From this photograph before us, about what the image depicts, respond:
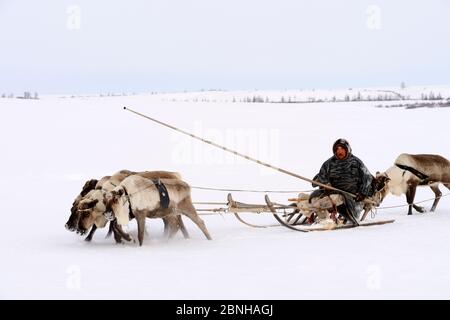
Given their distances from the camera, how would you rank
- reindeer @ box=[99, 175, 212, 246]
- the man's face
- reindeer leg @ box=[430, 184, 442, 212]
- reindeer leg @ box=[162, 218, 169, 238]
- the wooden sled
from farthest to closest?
reindeer leg @ box=[430, 184, 442, 212] < the man's face < the wooden sled < reindeer leg @ box=[162, 218, 169, 238] < reindeer @ box=[99, 175, 212, 246]

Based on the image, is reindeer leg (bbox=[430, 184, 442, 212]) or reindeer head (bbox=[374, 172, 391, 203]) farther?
reindeer leg (bbox=[430, 184, 442, 212])

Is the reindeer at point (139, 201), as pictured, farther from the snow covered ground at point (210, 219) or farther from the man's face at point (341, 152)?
the man's face at point (341, 152)

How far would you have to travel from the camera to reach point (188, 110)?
26.8 meters

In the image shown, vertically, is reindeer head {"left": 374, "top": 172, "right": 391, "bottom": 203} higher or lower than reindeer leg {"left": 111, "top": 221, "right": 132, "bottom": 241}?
higher

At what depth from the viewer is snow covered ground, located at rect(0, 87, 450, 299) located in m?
5.88

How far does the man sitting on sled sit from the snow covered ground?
0.39 metres

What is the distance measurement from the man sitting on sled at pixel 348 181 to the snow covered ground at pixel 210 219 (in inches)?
15.2

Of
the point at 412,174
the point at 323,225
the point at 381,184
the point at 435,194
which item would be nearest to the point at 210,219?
the point at 323,225

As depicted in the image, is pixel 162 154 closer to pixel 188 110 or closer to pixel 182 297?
pixel 188 110

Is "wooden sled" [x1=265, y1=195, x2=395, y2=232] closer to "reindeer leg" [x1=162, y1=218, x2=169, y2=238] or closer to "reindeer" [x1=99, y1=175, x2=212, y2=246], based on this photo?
"reindeer leg" [x1=162, y1=218, x2=169, y2=238]

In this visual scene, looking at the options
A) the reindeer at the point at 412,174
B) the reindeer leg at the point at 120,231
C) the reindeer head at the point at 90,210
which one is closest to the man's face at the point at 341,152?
the reindeer at the point at 412,174

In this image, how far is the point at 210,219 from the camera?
35.0 ft

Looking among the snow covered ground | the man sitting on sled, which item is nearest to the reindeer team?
the snow covered ground
